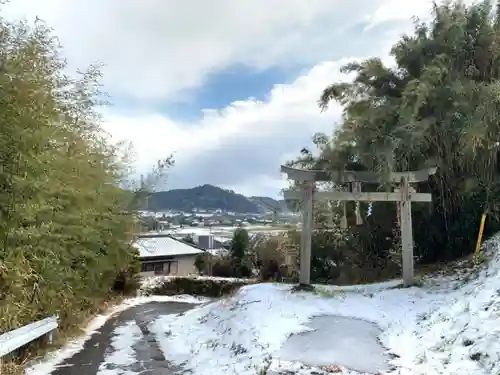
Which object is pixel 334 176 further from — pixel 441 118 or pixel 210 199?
pixel 210 199

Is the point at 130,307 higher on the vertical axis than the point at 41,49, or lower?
lower

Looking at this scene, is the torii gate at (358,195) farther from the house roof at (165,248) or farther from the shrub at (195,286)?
the house roof at (165,248)

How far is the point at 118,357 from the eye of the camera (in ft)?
18.5

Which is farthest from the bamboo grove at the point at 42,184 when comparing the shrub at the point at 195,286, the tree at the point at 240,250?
the tree at the point at 240,250

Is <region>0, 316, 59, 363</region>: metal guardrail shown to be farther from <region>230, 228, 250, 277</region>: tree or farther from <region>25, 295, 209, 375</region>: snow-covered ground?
<region>230, 228, 250, 277</region>: tree

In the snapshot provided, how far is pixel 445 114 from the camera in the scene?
7.19 m

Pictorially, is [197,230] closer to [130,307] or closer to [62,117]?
[130,307]

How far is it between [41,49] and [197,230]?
109 feet

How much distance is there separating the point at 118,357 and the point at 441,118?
19.4 ft

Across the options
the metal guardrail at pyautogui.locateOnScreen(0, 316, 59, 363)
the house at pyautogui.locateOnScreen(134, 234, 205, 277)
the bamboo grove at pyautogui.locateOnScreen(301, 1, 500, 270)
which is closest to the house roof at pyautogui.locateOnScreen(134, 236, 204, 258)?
the house at pyautogui.locateOnScreen(134, 234, 205, 277)

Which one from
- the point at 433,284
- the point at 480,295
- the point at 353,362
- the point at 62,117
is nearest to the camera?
the point at 353,362

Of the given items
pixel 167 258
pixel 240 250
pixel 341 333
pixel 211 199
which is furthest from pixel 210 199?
pixel 341 333

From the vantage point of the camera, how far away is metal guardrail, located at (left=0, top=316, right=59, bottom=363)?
3.90 m

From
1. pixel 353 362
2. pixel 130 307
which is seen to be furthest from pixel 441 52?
pixel 130 307
